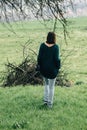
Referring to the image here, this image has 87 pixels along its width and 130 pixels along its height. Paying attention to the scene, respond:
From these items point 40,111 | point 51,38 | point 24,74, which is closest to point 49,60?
point 51,38

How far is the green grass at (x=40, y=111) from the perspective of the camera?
9.51 meters

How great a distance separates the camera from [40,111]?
10773 millimetres

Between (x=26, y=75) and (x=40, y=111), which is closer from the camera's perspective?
(x=40, y=111)

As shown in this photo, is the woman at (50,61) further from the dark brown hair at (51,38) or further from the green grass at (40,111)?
the green grass at (40,111)

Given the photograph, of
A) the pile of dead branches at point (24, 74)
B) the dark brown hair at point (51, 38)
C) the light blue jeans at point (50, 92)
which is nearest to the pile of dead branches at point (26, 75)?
the pile of dead branches at point (24, 74)

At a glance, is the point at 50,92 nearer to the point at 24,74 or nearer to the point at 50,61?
the point at 50,61

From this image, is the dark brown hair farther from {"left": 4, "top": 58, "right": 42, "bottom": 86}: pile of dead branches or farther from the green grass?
{"left": 4, "top": 58, "right": 42, "bottom": 86}: pile of dead branches

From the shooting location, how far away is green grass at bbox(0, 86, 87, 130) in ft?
→ 31.2

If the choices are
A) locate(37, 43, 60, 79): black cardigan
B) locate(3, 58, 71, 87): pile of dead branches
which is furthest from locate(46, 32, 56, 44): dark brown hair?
locate(3, 58, 71, 87): pile of dead branches

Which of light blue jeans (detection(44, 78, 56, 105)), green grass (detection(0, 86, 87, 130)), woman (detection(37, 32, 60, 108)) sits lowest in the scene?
green grass (detection(0, 86, 87, 130))

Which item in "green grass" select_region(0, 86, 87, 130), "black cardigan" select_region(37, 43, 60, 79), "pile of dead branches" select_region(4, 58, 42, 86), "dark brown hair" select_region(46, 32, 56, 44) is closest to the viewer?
"green grass" select_region(0, 86, 87, 130)

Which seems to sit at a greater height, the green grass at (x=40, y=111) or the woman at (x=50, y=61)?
the woman at (x=50, y=61)

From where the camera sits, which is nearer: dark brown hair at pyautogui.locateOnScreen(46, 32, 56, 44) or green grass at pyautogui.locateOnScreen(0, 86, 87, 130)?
green grass at pyautogui.locateOnScreen(0, 86, 87, 130)

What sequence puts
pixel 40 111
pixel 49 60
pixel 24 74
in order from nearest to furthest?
1. pixel 40 111
2. pixel 49 60
3. pixel 24 74
